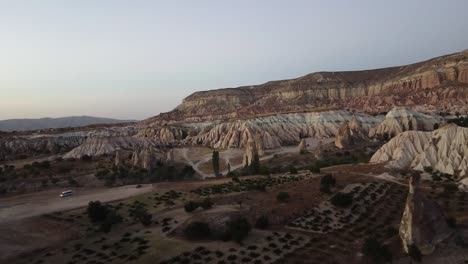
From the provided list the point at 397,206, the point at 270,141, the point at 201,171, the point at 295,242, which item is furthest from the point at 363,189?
the point at 270,141

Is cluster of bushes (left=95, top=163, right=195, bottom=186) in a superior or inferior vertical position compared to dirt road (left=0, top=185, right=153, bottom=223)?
inferior

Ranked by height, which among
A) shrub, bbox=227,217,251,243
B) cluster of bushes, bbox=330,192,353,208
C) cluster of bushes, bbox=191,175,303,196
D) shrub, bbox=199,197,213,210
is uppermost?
shrub, bbox=199,197,213,210

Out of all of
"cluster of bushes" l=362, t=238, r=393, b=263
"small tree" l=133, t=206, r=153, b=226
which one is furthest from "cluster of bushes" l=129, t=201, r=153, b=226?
"cluster of bushes" l=362, t=238, r=393, b=263

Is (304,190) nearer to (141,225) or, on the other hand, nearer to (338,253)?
(338,253)

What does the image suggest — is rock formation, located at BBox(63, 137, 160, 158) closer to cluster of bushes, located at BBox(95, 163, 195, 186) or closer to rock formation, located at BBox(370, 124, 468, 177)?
cluster of bushes, located at BBox(95, 163, 195, 186)

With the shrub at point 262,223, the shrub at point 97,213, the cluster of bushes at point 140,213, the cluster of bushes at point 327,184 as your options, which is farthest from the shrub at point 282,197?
the shrub at point 97,213

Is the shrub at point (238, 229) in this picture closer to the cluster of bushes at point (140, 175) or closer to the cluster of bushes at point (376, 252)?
the cluster of bushes at point (376, 252)

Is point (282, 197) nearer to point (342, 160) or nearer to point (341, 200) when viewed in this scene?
point (341, 200)

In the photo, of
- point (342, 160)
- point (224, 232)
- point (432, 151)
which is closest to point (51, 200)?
point (224, 232)
